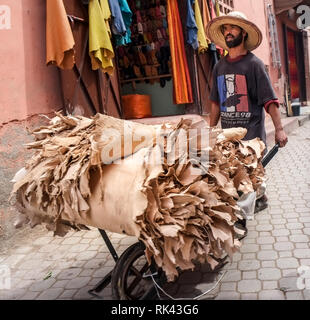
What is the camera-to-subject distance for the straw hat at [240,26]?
3.48 m

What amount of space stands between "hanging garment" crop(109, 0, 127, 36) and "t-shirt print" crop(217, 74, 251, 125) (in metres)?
1.87

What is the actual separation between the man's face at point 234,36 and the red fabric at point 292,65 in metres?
11.9

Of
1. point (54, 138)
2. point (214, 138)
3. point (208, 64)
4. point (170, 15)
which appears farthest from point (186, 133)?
point (208, 64)

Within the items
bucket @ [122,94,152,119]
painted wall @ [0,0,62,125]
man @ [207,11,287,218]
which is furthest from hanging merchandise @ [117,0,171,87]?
man @ [207,11,287,218]

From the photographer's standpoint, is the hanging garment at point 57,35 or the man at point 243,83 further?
the hanging garment at point 57,35

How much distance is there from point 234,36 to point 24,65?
2265 mm

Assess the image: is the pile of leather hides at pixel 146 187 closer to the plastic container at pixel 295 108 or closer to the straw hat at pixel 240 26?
the straw hat at pixel 240 26

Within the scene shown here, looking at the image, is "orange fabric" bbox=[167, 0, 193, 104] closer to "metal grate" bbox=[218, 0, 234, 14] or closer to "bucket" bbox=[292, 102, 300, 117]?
"metal grate" bbox=[218, 0, 234, 14]

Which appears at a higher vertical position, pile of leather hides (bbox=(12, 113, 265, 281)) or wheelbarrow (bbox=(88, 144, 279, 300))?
pile of leather hides (bbox=(12, 113, 265, 281))

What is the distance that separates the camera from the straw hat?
A: 11.4ft

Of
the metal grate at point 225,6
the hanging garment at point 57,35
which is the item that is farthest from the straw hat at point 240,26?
the metal grate at point 225,6

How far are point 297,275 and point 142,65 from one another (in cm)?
621

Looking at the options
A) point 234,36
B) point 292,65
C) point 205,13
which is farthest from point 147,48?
point 292,65

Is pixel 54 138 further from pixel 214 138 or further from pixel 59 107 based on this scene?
pixel 59 107
